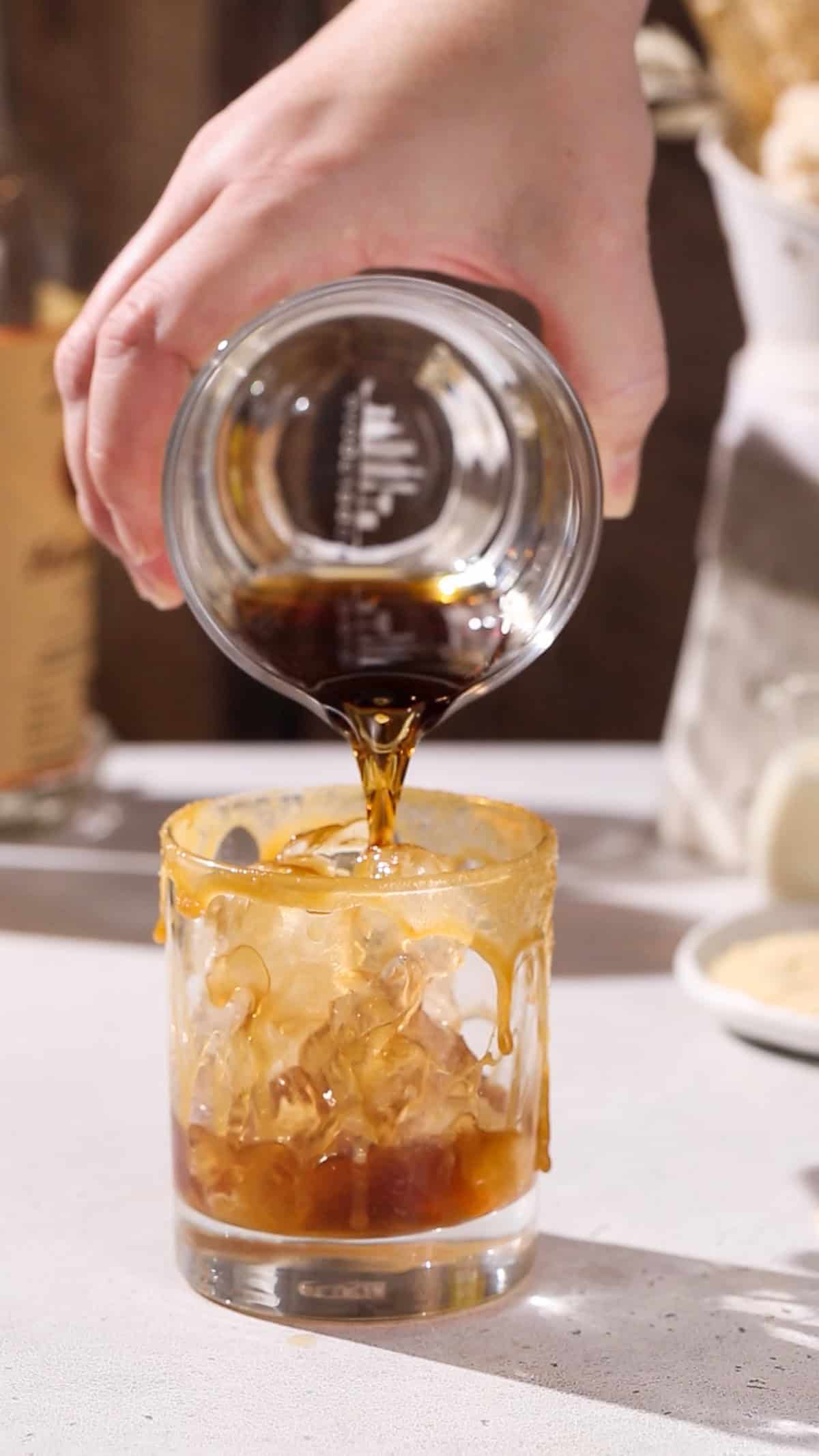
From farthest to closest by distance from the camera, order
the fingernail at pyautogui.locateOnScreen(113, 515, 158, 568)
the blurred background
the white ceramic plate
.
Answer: the blurred background, the white ceramic plate, the fingernail at pyautogui.locateOnScreen(113, 515, 158, 568)

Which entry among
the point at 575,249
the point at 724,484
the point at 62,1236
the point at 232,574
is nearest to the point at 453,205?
the point at 575,249

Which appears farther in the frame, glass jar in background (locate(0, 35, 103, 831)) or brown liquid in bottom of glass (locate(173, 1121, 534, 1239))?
glass jar in background (locate(0, 35, 103, 831))

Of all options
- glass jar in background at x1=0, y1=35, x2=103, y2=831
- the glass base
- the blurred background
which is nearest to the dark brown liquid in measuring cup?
the glass base

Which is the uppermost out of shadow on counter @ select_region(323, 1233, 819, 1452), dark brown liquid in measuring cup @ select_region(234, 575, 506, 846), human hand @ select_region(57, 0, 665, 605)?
human hand @ select_region(57, 0, 665, 605)

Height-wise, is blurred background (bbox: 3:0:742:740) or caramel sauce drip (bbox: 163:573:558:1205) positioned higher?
blurred background (bbox: 3:0:742:740)

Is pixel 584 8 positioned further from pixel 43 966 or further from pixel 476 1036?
pixel 43 966

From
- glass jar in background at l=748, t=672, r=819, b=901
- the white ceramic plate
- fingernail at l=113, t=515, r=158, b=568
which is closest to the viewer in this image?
fingernail at l=113, t=515, r=158, b=568

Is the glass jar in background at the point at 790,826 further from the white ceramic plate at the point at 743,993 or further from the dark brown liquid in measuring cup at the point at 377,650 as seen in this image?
the dark brown liquid in measuring cup at the point at 377,650

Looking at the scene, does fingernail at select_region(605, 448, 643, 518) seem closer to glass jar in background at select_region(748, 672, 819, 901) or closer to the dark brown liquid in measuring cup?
the dark brown liquid in measuring cup
